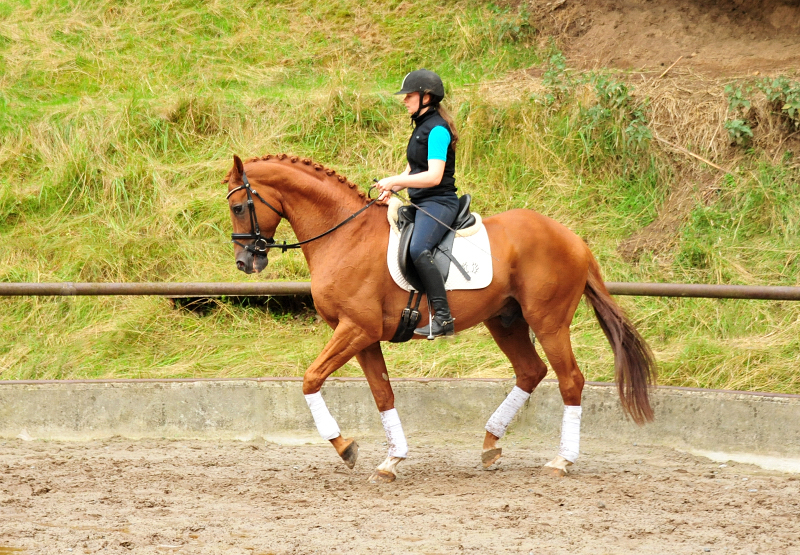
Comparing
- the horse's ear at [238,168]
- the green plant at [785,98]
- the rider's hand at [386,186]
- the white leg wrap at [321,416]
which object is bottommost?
the white leg wrap at [321,416]

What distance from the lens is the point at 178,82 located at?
476 inches

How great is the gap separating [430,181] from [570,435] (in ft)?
6.88

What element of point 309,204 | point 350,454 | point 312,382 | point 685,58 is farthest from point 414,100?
point 685,58

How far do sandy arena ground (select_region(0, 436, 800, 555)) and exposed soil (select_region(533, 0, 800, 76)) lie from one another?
5.97 m

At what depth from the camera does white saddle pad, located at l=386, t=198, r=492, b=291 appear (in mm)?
5887

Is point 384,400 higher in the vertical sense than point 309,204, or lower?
lower

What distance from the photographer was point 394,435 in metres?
5.99

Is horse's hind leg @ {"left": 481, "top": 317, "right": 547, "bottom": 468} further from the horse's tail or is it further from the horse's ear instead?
the horse's ear

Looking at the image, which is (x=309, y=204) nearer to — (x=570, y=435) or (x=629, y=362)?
(x=570, y=435)

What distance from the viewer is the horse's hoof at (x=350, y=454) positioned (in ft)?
19.3

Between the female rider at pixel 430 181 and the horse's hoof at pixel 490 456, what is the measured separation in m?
→ 0.99

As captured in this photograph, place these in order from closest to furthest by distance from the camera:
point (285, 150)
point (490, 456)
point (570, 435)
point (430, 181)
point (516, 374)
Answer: point (430, 181), point (570, 435), point (490, 456), point (516, 374), point (285, 150)

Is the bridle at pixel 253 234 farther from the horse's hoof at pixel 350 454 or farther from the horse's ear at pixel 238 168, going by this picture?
the horse's hoof at pixel 350 454

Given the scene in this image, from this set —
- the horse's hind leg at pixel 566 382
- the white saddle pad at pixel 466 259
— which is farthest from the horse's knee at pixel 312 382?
the horse's hind leg at pixel 566 382
